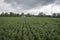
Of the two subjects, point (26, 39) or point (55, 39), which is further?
point (55, 39)

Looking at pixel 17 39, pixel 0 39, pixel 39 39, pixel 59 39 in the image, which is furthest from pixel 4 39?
pixel 59 39

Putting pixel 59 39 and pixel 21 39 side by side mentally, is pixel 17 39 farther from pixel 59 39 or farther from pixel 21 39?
pixel 59 39

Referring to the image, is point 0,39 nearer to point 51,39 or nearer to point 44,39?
point 44,39

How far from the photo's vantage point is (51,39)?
9.22 metres

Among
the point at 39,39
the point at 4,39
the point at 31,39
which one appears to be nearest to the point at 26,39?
the point at 31,39

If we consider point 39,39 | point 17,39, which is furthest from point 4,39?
point 39,39

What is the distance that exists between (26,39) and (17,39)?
755 millimetres

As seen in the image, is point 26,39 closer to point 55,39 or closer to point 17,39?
point 17,39

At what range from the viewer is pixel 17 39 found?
9.01 m

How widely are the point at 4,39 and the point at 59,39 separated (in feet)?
14.1

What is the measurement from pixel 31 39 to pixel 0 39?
237cm

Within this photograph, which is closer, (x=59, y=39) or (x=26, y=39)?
(x=26, y=39)

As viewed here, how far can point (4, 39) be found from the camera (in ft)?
29.2

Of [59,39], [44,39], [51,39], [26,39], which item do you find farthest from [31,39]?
[59,39]
